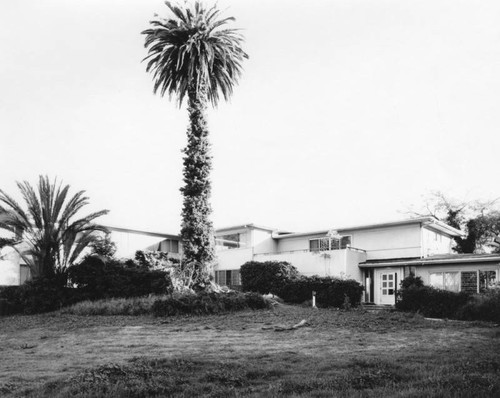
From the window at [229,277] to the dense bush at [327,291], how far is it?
8.72 meters

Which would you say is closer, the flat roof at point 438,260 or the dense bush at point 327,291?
the dense bush at point 327,291

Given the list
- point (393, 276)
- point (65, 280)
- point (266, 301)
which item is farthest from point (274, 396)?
point (393, 276)

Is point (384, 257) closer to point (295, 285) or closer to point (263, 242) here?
point (295, 285)

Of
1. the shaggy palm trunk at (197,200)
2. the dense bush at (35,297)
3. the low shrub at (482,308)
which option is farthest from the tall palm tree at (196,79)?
the low shrub at (482,308)

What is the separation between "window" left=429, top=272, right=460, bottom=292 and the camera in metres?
28.5

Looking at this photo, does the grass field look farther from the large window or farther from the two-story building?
the large window

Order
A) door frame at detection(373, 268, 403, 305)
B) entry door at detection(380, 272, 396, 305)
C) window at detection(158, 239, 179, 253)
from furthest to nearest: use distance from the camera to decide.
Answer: window at detection(158, 239, 179, 253) < entry door at detection(380, 272, 396, 305) < door frame at detection(373, 268, 403, 305)

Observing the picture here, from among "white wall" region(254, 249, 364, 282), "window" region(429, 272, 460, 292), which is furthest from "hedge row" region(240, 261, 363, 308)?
"window" region(429, 272, 460, 292)

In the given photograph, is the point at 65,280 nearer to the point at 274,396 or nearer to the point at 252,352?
the point at 252,352

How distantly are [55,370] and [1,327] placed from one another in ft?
32.4

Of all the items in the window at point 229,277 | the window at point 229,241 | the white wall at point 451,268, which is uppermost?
the window at point 229,241

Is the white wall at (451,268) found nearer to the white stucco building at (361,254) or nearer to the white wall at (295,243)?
the white stucco building at (361,254)

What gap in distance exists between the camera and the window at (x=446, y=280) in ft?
93.6

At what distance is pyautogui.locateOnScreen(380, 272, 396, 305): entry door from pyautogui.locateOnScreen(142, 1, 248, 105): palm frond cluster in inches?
605
